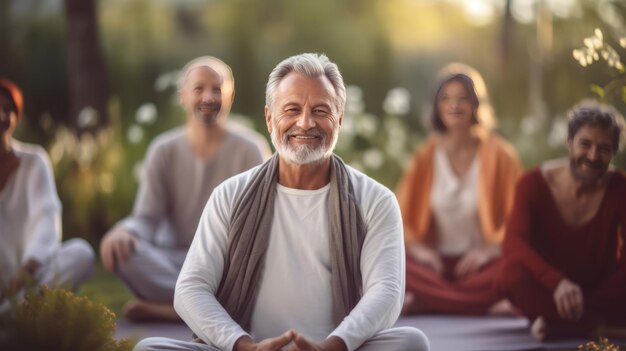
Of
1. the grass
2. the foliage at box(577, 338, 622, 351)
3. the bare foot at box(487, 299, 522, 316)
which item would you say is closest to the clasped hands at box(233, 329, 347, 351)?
the foliage at box(577, 338, 622, 351)

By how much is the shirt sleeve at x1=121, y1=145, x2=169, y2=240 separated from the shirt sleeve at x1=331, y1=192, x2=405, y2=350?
2.38 m

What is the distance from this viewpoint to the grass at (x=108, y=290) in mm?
6527

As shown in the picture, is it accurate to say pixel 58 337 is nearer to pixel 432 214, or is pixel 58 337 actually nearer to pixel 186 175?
pixel 186 175

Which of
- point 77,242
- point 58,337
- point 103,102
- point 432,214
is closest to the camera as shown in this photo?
point 58,337

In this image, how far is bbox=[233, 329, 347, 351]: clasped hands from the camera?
11.8 feet

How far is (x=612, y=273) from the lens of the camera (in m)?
5.28

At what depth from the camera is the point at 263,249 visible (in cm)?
390

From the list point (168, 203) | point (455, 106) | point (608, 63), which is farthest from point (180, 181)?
point (608, 63)

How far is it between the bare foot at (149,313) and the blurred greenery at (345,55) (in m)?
2.96

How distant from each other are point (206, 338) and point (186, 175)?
243 cm

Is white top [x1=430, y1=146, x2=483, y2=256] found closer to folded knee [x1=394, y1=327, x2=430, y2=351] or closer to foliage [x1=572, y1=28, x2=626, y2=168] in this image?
foliage [x1=572, y1=28, x2=626, y2=168]

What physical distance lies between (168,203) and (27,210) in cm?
85

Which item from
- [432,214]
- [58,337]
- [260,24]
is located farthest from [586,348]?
[260,24]

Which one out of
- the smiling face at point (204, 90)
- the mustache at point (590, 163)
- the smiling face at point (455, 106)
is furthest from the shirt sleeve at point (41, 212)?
the mustache at point (590, 163)
